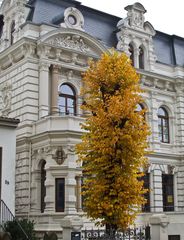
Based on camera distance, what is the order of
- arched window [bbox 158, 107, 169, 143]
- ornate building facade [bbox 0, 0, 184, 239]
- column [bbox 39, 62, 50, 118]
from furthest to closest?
1. arched window [bbox 158, 107, 169, 143]
2. column [bbox 39, 62, 50, 118]
3. ornate building facade [bbox 0, 0, 184, 239]

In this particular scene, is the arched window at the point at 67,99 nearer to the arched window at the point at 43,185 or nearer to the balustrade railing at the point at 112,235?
the arched window at the point at 43,185

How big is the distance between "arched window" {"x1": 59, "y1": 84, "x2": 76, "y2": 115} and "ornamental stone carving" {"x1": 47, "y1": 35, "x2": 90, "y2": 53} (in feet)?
9.21

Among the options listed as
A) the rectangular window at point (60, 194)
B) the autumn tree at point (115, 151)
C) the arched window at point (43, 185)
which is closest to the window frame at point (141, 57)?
the arched window at point (43, 185)

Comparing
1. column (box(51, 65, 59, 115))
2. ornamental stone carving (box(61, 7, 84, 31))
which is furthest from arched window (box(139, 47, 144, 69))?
column (box(51, 65, 59, 115))

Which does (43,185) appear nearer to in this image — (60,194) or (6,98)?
(60,194)

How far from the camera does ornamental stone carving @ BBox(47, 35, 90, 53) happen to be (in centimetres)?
3262

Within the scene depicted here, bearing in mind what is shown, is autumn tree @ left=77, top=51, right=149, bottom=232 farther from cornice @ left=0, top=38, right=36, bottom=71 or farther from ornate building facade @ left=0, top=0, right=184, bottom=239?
cornice @ left=0, top=38, right=36, bottom=71

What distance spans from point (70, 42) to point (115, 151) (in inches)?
573

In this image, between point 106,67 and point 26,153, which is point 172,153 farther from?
point 106,67

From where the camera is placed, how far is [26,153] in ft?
103

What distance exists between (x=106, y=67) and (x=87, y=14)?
1623 cm

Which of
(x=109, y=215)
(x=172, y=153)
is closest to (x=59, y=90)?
(x=172, y=153)

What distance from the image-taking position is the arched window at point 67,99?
33438mm

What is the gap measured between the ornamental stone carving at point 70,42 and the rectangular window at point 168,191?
12.1 metres
